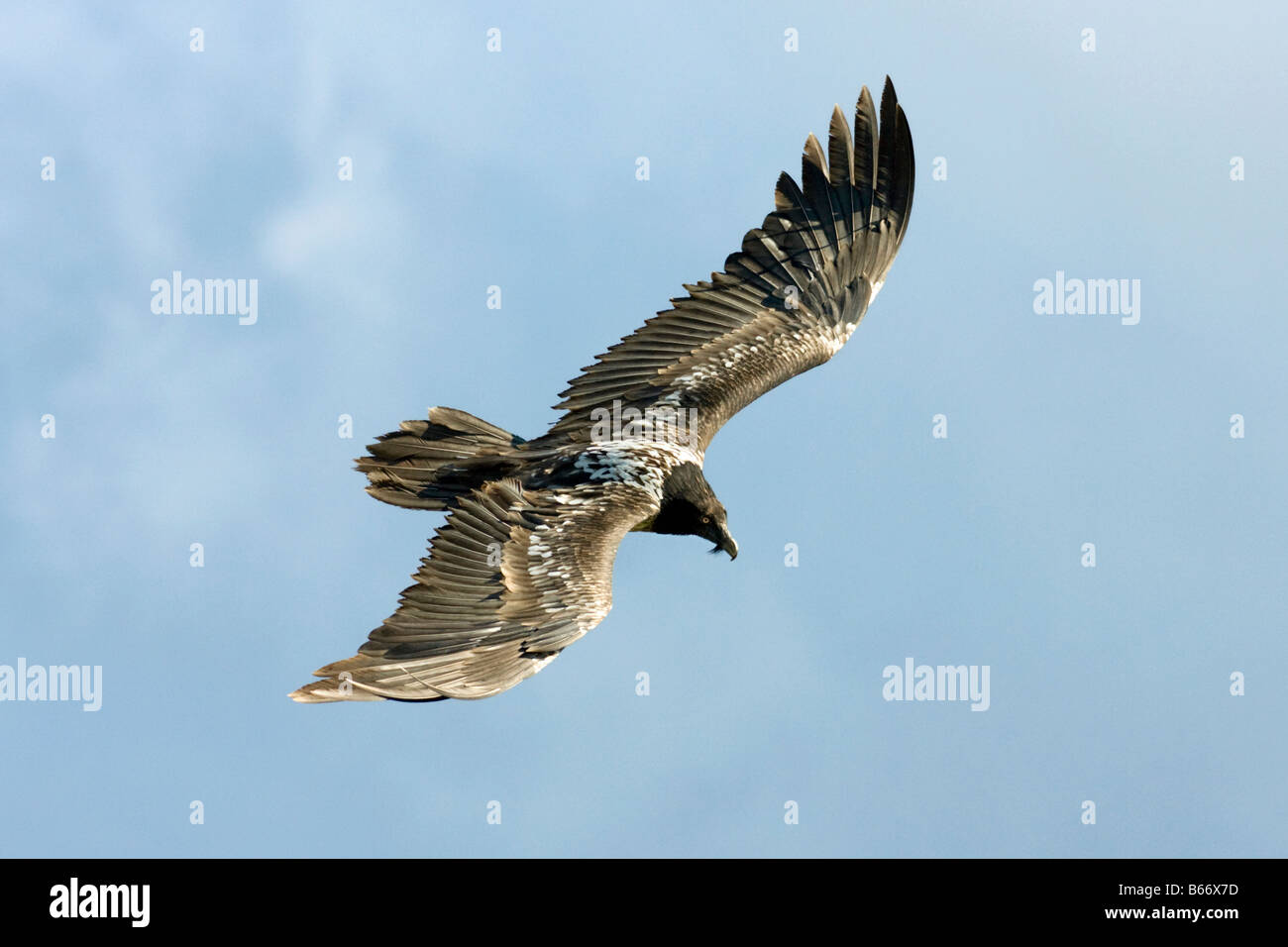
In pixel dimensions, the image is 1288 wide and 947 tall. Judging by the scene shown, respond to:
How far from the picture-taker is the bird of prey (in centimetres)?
1230

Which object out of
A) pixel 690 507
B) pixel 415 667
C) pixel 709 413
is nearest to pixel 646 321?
pixel 709 413

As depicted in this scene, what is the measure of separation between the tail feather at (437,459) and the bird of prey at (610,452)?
1cm

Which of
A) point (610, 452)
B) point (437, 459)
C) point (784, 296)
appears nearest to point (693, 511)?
point (610, 452)

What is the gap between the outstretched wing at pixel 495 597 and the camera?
460 inches

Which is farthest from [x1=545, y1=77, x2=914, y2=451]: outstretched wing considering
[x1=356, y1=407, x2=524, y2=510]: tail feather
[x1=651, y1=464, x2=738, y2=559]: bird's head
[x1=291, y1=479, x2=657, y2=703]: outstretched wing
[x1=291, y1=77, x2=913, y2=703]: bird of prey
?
[x1=291, y1=479, x2=657, y2=703]: outstretched wing

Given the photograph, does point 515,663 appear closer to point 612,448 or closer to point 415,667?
point 415,667

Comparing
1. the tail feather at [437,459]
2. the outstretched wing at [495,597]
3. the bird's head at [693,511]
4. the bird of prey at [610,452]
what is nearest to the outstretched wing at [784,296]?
the bird of prey at [610,452]

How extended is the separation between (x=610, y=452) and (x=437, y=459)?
1.67 metres

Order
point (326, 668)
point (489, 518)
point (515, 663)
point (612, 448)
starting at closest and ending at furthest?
1. point (326, 668)
2. point (515, 663)
3. point (489, 518)
4. point (612, 448)

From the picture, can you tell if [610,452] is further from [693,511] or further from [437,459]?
[437,459]

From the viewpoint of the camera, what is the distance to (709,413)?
15859mm

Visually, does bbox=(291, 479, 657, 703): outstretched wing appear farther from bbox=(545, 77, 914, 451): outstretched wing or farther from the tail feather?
bbox=(545, 77, 914, 451): outstretched wing

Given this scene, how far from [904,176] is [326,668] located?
8627mm

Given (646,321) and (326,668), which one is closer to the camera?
(326,668)
